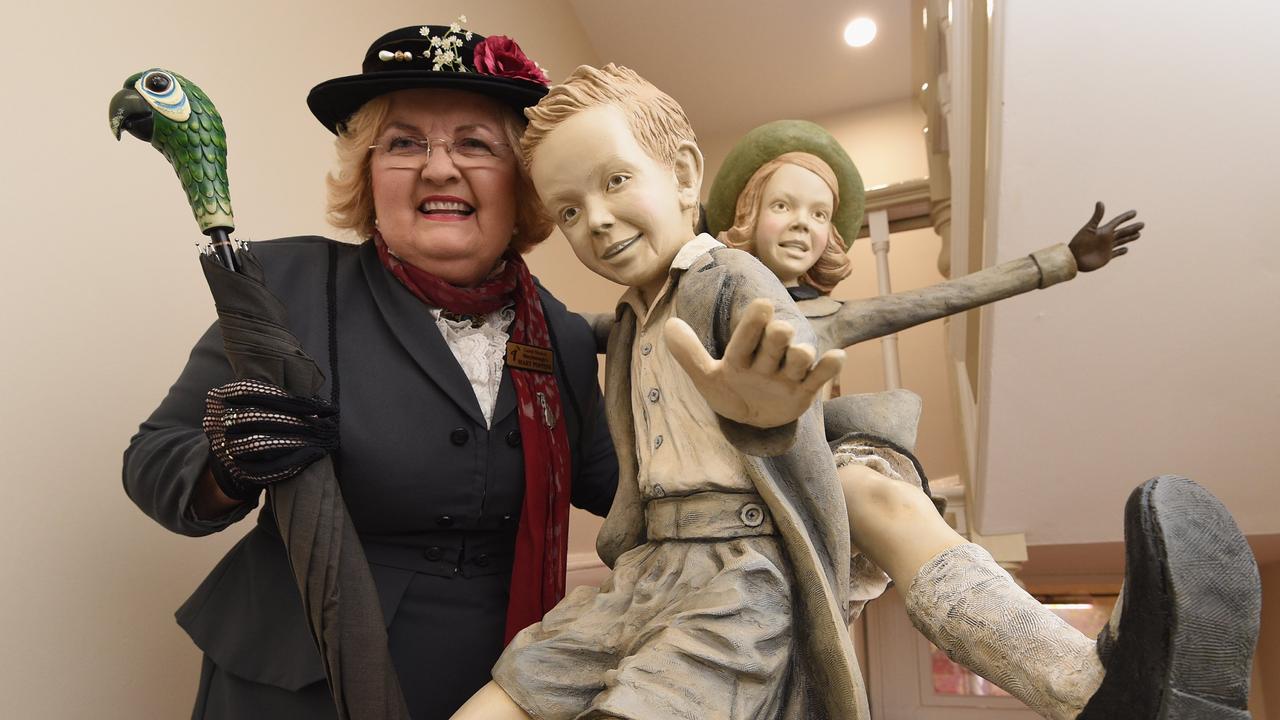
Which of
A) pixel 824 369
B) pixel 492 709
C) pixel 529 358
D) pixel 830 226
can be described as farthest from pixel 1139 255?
pixel 492 709

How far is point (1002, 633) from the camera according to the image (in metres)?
0.88

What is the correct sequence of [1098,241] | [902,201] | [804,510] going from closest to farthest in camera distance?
[804,510] → [1098,241] → [902,201]

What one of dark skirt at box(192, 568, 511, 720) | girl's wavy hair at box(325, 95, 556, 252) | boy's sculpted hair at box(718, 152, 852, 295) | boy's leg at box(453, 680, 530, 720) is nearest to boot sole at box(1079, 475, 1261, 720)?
boy's leg at box(453, 680, 530, 720)

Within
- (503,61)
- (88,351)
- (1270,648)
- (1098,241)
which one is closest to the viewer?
(1098,241)

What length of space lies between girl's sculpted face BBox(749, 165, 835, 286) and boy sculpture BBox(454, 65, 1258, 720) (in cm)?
24

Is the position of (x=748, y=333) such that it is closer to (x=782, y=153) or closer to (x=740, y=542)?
(x=740, y=542)

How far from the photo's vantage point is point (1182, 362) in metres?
2.19

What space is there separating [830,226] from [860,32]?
123 inches

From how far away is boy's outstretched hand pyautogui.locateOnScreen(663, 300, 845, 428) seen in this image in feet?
2.35

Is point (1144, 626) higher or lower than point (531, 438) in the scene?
lower

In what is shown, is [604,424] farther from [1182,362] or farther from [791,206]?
[1182,362]

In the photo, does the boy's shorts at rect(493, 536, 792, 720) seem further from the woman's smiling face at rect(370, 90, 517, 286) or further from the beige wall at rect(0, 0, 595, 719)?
the beige wall at rect(0, 0, 595, 719)

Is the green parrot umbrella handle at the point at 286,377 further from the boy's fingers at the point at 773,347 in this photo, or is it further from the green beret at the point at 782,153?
the green beret at the point at 782,153

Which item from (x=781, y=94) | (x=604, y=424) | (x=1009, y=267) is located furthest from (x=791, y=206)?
(x=781, y=94)
